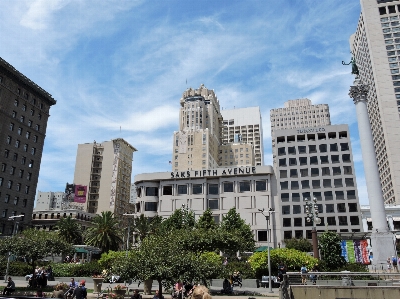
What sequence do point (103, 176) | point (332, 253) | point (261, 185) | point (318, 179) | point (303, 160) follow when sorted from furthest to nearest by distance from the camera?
point (103, 176) < point (303, 160) < point (318, 179) < point (261, 185) < point (332, 253)

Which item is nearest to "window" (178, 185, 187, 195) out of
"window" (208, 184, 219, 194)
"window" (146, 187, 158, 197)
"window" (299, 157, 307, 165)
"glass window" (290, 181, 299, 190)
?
"window" (208, 184, 219, 194)

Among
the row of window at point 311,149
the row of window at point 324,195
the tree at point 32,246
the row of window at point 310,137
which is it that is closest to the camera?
the tree at point 32,246

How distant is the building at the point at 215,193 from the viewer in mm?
75062

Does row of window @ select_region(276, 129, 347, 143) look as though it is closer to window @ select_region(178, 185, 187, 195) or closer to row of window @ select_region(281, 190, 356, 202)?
row of window @ select_region(281, 190, 356, 202)

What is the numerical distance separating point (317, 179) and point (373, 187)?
40454 mm

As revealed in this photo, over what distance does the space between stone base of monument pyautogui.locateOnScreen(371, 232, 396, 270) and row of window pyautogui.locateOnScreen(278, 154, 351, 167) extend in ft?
148

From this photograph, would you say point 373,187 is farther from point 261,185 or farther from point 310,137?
point 310,137

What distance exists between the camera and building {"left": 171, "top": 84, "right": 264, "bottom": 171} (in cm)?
13075

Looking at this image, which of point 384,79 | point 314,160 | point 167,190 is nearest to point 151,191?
point 167,190

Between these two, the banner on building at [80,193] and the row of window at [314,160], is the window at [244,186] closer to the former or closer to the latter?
the row of window at [314,160]

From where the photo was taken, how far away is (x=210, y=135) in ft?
447

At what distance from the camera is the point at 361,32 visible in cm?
12719

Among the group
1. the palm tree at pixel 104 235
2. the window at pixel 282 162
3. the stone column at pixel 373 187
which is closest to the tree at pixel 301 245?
the window at pixel 282 162

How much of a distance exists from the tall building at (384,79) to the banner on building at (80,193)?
3858 inches
